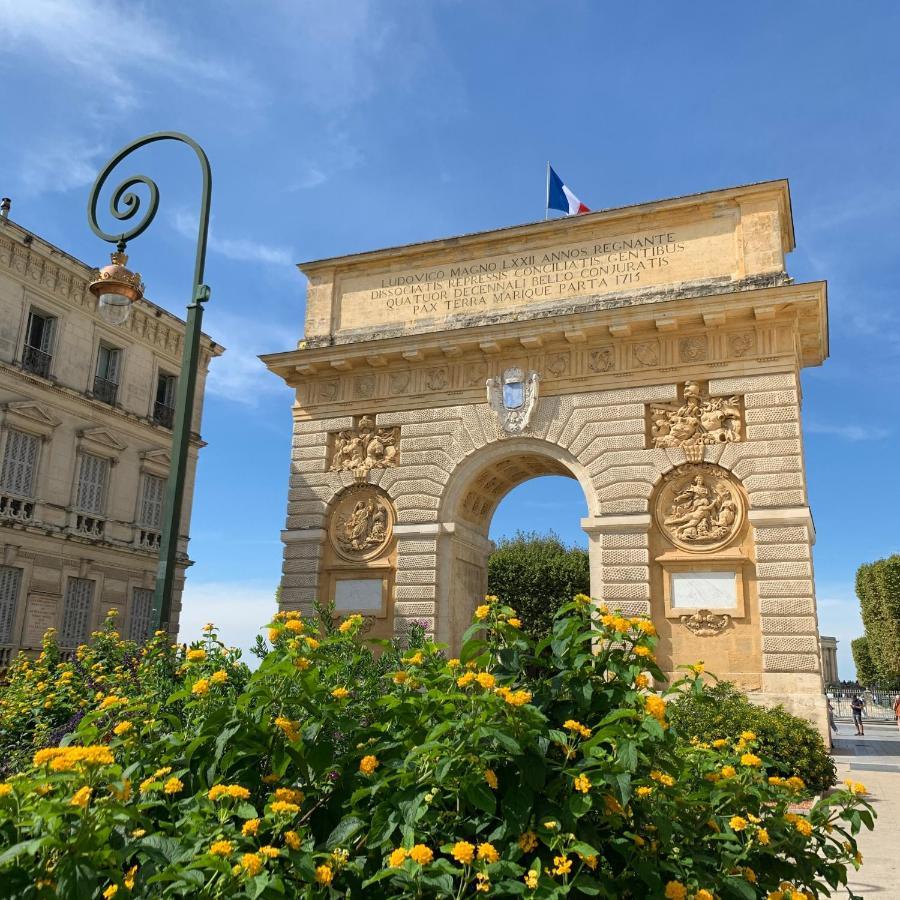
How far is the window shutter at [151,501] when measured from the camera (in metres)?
26.8

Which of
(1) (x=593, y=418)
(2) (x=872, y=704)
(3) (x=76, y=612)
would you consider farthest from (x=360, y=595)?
(2) (x=872, y=704)

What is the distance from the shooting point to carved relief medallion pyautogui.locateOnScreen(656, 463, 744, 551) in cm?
1552

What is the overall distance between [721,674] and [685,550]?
2.28 metres

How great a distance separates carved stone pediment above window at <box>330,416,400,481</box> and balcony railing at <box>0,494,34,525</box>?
930 centimetres

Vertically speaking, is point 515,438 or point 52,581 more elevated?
point 515,438

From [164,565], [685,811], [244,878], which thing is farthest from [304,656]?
[164,565]

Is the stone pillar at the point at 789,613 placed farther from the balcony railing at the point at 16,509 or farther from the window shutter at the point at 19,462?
the window shutter at the point at 19,462

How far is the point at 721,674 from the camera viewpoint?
14.9 meters

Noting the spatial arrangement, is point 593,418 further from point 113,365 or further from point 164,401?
point 164,401

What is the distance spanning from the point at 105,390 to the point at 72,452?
100 inches

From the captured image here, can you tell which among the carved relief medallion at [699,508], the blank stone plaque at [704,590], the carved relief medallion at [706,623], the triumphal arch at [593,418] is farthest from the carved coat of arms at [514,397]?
the carved relief medallion at [706,623]

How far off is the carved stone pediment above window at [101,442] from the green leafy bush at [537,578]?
15.5 m

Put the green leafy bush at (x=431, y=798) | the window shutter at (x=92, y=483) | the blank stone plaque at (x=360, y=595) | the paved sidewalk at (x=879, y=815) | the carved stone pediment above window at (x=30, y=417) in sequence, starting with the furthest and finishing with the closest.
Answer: the window shutter at (x=92, y=483), the carved stone pediment above window at (x=30, y=417), the blank stone plaque at (x=360, y=595), the paved sidewalk at (x=879, y=815), the green leafy bush at (x=431, y=798)

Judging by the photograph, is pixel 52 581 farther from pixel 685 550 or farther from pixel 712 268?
pixel 712 268
